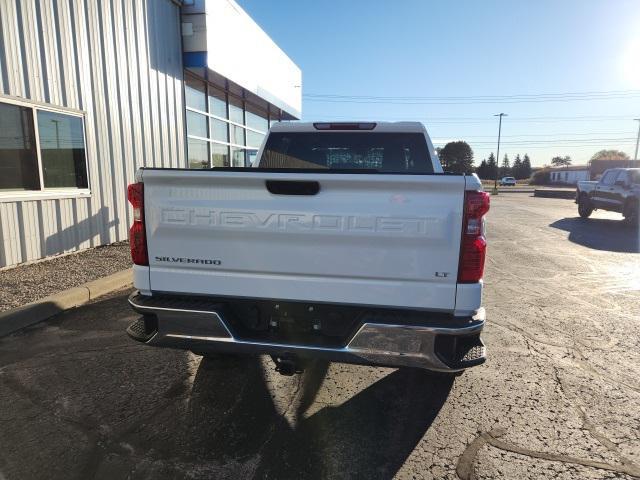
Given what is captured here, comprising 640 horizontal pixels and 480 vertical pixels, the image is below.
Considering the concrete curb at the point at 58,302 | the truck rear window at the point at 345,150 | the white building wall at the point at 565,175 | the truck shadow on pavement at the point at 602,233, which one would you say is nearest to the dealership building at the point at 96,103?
the concrete curb at the point at 58,302

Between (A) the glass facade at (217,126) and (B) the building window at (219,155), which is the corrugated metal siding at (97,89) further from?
(B) the building window at (219,155)

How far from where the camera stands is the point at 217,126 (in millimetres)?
13875

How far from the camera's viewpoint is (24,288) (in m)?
5.60

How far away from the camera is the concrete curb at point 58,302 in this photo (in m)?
4.63

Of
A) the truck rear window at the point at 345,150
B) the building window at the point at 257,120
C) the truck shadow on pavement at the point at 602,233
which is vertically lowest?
the truck shadow on pavement at the point at 602,233

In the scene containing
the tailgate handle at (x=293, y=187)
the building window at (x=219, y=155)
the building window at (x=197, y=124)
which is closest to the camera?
the tailgate handle at (x=293, y=187)

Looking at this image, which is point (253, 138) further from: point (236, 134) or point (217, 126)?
point (217, 126)

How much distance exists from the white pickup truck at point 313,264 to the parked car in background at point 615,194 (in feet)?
48.9

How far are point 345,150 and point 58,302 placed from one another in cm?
382

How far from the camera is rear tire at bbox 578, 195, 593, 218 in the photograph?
1683cm

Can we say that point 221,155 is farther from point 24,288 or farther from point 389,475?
point 389,475

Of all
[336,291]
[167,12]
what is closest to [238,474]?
[336,291]

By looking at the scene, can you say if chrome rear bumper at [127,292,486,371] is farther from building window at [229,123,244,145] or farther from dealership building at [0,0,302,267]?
building window at [229,123,244,145]

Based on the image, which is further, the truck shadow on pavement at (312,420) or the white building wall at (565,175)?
the white building wall at (565,175)
